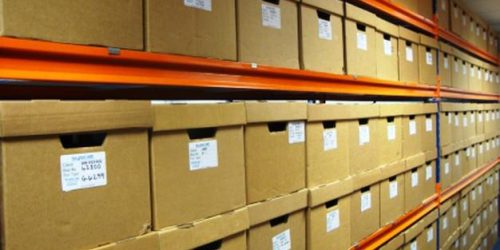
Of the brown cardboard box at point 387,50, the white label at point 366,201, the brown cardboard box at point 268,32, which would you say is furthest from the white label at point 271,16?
the white label at point 366,201

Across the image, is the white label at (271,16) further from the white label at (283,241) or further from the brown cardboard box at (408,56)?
the brown cardboard box at (408,56)

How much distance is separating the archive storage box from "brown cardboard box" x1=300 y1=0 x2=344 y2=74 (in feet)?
2.33

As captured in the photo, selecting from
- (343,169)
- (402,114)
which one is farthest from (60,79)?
(402,114)

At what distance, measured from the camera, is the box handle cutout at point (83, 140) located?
2.65 ft

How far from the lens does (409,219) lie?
6.93 feet

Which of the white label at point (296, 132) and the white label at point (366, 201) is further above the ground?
the white label at point (296, 132)

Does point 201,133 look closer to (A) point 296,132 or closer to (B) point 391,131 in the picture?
(A) point 296,132

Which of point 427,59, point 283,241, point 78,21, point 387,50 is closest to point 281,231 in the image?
point 283,241

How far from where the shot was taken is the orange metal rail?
1752mm

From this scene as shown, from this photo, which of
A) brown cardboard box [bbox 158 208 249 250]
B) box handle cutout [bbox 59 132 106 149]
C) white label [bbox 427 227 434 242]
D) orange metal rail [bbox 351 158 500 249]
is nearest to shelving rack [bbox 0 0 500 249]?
orange metal rail [bbox 351 158 500 249]

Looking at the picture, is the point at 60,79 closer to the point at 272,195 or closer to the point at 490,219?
the point at 272,195

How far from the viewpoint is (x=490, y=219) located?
411 cm

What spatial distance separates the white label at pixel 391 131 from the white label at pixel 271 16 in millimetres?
948

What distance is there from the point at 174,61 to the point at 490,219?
14.1ft
